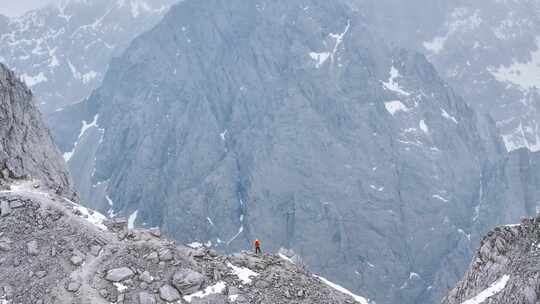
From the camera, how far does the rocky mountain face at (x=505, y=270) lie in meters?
37.0

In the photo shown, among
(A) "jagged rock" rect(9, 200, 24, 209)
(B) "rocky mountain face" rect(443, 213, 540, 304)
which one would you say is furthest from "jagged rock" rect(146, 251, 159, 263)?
(B) "rocky mountain face" rect(443, 213, 540, 304)

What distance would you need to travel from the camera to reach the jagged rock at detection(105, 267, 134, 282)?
120 feet

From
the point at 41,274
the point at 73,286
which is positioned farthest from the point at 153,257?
the point at 41,274

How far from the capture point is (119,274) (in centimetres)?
3684

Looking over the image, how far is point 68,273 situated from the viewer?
121 feet

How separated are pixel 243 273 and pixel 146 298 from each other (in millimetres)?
6533

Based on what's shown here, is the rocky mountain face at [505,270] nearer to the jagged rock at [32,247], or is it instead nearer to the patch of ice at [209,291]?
the patch of ice at [209,291]

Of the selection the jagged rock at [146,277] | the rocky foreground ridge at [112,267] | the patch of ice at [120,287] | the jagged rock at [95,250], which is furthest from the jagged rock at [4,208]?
the jagged rock at [146,277]

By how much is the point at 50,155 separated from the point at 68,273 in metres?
32.7

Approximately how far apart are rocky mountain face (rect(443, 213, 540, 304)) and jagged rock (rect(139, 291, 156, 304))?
19.6 m

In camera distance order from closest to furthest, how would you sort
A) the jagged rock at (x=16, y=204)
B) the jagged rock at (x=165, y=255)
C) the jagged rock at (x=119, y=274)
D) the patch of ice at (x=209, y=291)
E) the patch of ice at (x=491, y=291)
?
the jagged rock at (x=119, y=274), the patch of ice at (x=209, y=291), the jagged rock at (x=165, y=255), the patch of ice at (x=491, y=291), the jagged rock at (x=16, y=204)

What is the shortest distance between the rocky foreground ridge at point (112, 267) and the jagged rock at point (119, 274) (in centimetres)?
6

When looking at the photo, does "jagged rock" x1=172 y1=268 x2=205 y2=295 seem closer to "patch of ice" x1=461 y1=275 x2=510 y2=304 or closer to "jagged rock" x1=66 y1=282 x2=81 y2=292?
"jagged rock" x1=66 y1=282 x2=81 y2=292

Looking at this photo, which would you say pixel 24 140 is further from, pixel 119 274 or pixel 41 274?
pixel 119 274
